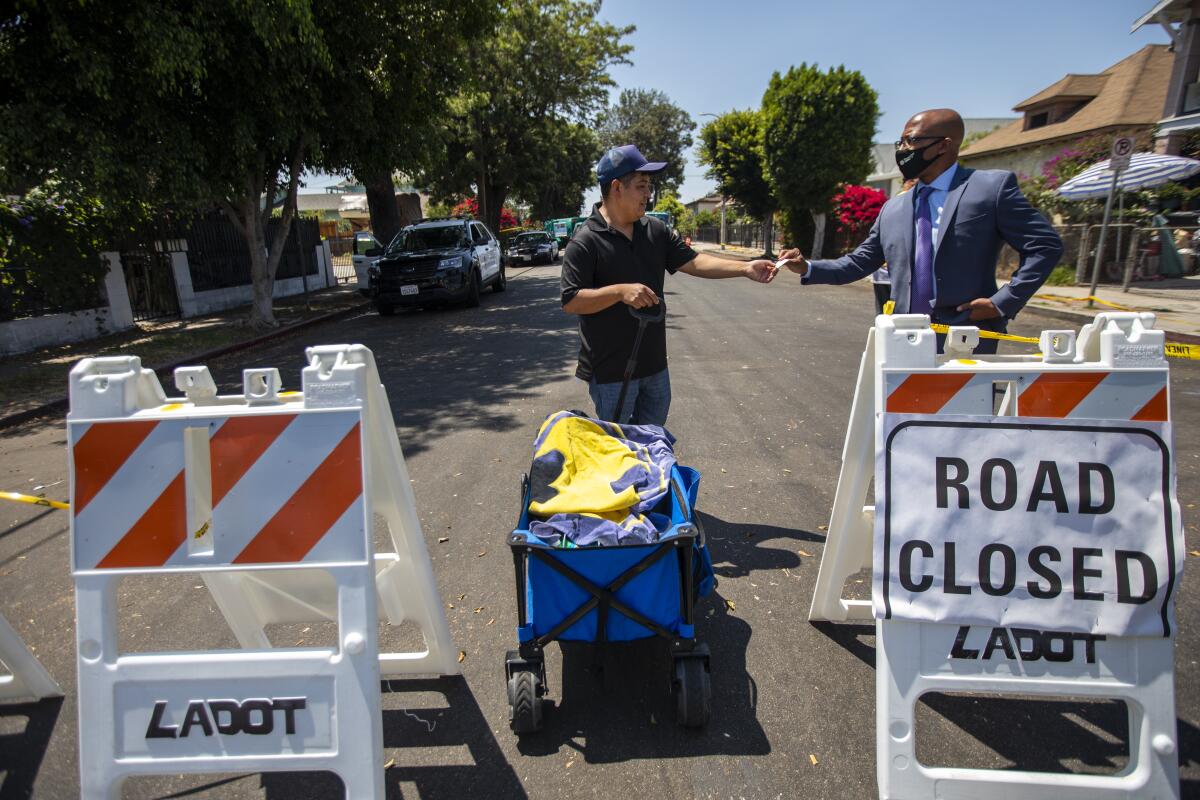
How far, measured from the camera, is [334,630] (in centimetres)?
315

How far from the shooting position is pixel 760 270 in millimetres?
3613

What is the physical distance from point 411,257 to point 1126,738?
13797mm

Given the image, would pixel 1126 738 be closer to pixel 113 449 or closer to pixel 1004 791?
pixel 1004 791

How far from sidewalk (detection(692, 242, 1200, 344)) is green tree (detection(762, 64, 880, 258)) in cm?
1014

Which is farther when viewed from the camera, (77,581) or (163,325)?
(163,325)

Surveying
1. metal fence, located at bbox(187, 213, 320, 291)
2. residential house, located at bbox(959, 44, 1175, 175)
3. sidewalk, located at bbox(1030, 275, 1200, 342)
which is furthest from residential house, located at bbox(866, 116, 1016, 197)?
metal fence, located at bbox(187, 213, 320, 291)

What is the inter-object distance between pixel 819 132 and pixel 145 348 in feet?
67.5

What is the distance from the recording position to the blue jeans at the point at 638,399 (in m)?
3.55

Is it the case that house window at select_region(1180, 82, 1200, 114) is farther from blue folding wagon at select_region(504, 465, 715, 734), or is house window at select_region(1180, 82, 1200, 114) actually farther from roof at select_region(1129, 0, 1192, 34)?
blue folding wagon at select_region(504, 465, 715, 734)

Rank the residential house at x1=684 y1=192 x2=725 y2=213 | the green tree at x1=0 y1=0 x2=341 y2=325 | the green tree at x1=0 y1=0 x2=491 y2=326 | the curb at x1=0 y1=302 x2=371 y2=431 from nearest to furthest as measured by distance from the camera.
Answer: the curb at x1=0 y1=302 x2=371 y2=431 → the green tree at x1=0 y1=0 x2=341 y2=325 → the green tree at x1=0 y1=0 x2=491 y2=326 → the residential house at x1=684 y1=192 x2=725 y2=213

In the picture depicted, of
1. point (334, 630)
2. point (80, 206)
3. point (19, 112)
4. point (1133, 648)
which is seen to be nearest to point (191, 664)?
point (334, 630)

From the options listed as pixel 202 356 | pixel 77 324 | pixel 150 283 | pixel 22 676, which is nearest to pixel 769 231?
pixel 150 283

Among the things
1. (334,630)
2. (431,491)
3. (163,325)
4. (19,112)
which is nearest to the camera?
(334,630)

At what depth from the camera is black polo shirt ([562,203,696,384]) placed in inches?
130
